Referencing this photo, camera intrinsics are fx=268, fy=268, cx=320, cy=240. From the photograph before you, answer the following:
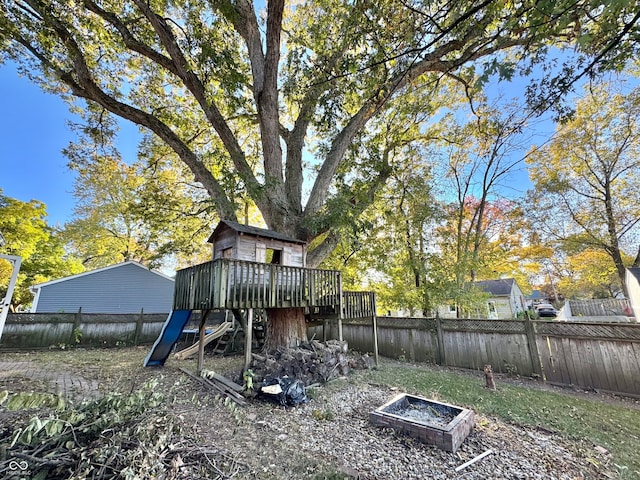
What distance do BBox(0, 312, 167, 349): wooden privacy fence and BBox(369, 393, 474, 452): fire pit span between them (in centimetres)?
1062

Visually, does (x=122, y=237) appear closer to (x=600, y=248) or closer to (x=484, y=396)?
(x=484, y=396)

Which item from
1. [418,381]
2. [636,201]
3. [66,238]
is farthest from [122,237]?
[636,201]

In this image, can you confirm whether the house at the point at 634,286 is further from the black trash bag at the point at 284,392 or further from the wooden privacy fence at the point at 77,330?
the wooden privacy fence at the point at 77,330

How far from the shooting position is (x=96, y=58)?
8.45m

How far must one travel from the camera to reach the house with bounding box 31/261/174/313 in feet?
41.4

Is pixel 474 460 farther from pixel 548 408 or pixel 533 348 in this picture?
pixel 533 348

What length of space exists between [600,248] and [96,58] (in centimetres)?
2119

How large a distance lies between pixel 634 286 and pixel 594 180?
4.62 metres

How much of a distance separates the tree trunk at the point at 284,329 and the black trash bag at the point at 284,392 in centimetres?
215

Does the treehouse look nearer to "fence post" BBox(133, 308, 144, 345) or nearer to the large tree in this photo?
the large tree

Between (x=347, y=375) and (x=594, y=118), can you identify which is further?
(x=594, y=118)

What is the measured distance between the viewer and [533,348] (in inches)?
253

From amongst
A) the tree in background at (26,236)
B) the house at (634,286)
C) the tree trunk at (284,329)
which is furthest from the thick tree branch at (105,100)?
the house at (634,286)

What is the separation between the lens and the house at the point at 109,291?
12617 mm
